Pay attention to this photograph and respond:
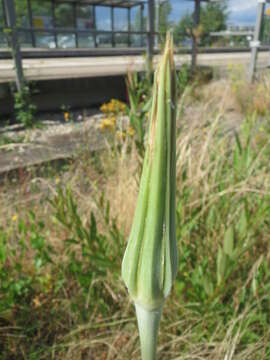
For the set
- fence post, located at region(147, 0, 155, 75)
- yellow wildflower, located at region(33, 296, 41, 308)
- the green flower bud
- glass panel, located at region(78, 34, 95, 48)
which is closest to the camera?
the green flower bud

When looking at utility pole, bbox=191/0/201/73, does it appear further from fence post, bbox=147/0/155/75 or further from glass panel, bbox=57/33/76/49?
glass panel, bbox=57/33/76/49

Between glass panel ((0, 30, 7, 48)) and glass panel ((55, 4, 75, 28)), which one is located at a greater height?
glass panel ((55, 4, 75, 28))

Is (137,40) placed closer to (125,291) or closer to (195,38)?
(195,38)

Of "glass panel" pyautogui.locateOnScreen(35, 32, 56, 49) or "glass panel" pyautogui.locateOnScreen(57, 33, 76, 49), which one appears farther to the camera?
"glass panel" pyautogui.locateOnScreen(57, 33, 76, 49)

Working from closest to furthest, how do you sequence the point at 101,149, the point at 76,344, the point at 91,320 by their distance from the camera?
the point at 76,344, the point at 91,320, the point at 101,149

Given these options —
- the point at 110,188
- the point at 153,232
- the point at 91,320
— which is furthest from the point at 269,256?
the point at 153,232

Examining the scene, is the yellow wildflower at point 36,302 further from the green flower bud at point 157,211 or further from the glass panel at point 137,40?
the glass panel at point 137,40

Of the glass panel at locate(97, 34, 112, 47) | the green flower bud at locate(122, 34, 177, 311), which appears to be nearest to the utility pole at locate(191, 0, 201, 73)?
the glass panel at locate(97, 34, 112, 47)

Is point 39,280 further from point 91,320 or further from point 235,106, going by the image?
point 235,106

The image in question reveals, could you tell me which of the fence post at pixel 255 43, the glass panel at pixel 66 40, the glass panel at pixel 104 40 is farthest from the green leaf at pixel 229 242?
the glass panel at pixel 104 40
